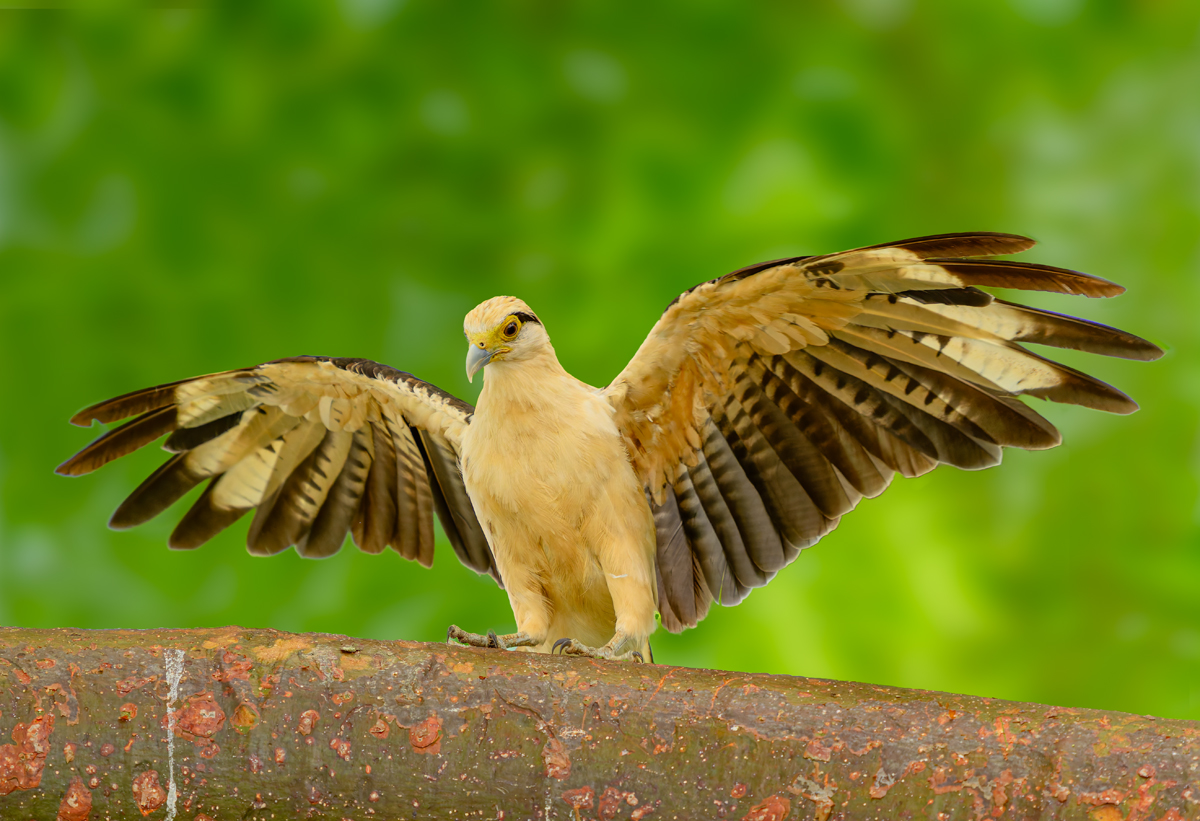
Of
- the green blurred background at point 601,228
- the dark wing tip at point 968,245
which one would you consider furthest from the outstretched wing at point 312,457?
the dark wing tip at point 968,245

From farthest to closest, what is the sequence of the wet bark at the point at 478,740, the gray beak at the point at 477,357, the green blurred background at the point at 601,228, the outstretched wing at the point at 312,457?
the green blurred background at the point at 601,228 → the outstretched wing at the point at 312,457 → the gray beak at the point at 477,357 → the wet bark at the point at 478,740

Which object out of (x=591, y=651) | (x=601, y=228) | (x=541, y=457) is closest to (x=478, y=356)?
(x=541, y=457)

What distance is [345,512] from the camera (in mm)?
3395

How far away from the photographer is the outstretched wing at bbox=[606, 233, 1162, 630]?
7.63 ft

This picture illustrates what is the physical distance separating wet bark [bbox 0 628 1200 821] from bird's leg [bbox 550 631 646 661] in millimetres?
519

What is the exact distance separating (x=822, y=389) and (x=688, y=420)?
38 cm

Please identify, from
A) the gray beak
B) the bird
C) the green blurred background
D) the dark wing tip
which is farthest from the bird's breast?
the green blurred background

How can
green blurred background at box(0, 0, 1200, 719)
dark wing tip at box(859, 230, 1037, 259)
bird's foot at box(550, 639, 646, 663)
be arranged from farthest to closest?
green blurred background at box(0, 0, 1200, 719) < bird's foot at box(550, 639, 646, 663) < dark wing tip at box(859, 230, 1037, 259)

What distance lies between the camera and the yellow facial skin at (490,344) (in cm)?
265

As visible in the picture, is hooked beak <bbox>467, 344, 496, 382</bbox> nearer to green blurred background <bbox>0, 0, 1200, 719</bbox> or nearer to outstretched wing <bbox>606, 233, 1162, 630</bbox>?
outstretched wing <bbox>606, 233, 1162, 630</bbox>

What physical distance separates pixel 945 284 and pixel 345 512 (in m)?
1.99

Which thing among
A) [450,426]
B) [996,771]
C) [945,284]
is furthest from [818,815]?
[450,426]

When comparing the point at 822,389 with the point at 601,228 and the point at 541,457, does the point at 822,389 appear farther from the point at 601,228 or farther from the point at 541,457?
the point at 601,228

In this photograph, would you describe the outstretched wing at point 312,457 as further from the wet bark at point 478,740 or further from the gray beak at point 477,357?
the wet bark at point 478,740
